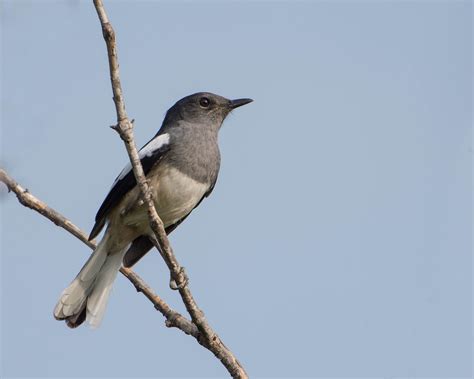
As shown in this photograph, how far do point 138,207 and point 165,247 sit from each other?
141 cm

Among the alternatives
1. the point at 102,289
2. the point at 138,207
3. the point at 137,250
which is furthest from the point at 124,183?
the point at 102,289

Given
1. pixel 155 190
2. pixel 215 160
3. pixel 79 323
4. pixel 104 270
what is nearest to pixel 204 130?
pixel 215 160

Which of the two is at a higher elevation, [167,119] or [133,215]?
[167,119]

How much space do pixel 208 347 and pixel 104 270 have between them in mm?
1972

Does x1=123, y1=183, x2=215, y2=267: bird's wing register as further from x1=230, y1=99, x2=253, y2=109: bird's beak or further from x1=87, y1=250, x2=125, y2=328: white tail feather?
x1=230, y1=99, x2=253, y2=109: bird's beak

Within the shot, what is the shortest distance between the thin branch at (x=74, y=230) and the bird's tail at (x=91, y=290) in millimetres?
867

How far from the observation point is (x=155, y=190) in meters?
6.68

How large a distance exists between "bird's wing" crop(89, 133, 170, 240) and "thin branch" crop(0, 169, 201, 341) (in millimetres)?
838

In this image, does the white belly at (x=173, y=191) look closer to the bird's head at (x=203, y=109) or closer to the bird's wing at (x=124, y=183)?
the bird's wing at (x=124, y=183)

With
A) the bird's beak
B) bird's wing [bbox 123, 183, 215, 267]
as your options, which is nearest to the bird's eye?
the bird's beak

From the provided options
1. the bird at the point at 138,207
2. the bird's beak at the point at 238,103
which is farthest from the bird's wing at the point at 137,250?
the bird's beak at the point at 238,103

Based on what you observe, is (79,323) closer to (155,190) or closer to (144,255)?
(144,255)

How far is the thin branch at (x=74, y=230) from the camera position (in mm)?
5477

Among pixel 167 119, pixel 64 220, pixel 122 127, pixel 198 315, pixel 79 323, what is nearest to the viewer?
pixel 122 127
